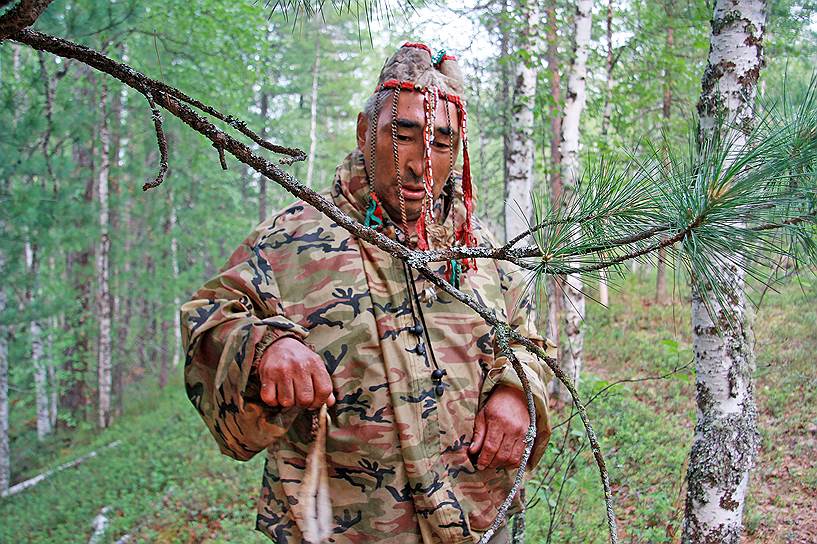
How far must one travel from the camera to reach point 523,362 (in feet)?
6.71

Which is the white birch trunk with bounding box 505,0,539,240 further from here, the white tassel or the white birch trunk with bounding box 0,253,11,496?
the white birch trunk with bounding box 0,253,11,496

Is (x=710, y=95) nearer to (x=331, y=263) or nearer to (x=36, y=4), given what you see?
(x=331, y=263)

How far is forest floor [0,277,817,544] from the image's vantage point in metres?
4.23

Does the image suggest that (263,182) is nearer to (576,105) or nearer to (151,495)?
(151,495)

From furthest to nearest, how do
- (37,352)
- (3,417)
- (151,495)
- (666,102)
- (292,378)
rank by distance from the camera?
(37,352), (666,102), (3,417), (151,495), (292,378)

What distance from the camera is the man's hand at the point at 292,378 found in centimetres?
161

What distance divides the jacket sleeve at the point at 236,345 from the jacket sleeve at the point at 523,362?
65 centimetres

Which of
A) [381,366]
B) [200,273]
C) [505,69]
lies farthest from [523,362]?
[200,273]

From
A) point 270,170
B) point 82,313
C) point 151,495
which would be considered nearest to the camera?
point 270,170

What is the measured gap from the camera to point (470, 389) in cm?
202

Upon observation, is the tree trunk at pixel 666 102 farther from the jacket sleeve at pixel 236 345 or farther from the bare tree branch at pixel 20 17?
the bare tree branch at pixel 20 17

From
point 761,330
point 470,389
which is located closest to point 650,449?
point 761,330

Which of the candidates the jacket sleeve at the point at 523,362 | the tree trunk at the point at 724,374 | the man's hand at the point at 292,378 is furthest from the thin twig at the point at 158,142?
the tree trunk at the point at 724,374

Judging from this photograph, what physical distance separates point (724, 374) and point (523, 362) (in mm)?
1262
